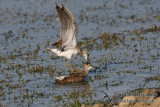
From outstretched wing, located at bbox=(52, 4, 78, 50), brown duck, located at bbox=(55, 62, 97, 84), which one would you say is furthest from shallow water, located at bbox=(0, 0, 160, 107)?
outstretched wing, located at bbox=(52, 4, 78, 50)

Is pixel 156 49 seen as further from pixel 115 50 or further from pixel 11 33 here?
pixel 11 33

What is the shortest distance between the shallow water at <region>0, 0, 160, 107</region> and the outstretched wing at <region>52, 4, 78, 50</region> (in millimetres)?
914

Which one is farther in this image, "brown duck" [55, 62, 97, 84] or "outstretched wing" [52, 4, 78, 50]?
"brown duck" [55, 62, 97, 84]

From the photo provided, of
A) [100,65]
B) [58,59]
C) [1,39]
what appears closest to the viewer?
[100,65]

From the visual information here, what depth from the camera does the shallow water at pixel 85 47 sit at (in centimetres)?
970

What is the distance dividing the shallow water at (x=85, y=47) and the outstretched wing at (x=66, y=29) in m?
0.91

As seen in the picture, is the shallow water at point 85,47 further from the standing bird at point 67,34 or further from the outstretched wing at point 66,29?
the outstretched wing at point 66,29

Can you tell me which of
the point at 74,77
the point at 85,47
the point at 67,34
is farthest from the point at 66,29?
the point at 85,47

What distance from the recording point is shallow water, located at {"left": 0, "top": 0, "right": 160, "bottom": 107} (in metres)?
9.70

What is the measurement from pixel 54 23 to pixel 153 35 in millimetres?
5926

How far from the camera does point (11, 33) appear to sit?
685 inches

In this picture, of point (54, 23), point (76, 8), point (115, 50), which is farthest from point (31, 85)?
point (76, 8)

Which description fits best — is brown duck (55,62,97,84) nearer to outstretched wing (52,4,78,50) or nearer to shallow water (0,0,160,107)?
shallow water (0,0,160,107)

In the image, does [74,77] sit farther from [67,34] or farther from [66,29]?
[66,29]
